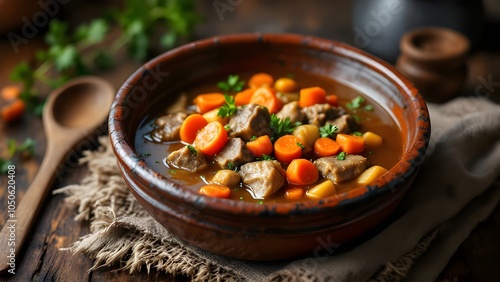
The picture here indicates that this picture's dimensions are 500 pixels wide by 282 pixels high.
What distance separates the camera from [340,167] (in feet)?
7.93

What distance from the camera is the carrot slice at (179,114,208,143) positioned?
2.66m

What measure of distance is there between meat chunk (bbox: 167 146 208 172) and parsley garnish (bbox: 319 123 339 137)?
603 mm

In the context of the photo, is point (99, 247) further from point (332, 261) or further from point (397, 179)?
point (397, 179)

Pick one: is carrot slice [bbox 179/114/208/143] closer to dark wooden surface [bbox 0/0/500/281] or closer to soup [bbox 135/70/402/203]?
soup [bbox 135/70/402/203]

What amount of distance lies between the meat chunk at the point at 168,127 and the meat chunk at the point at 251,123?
0.27 metres

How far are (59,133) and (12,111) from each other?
55 centimetres

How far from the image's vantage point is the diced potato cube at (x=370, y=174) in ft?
7.88

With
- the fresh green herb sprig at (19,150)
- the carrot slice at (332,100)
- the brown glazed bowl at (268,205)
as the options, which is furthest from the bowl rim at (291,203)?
the fresh green herb sprig at (19,150)

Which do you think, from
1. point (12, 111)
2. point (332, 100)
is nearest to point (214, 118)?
point (332, 100)

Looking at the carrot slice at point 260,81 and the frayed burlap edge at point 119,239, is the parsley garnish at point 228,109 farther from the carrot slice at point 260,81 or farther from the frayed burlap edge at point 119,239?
the frayed burlap edge at point 119,239

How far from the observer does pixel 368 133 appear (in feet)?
8.83

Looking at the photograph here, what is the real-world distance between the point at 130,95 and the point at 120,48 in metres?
1.74

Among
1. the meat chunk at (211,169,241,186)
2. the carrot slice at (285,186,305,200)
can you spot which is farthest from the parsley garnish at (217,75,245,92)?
the carrot slice at (285,186,305,200)

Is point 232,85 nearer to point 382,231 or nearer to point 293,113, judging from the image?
point 293,113
